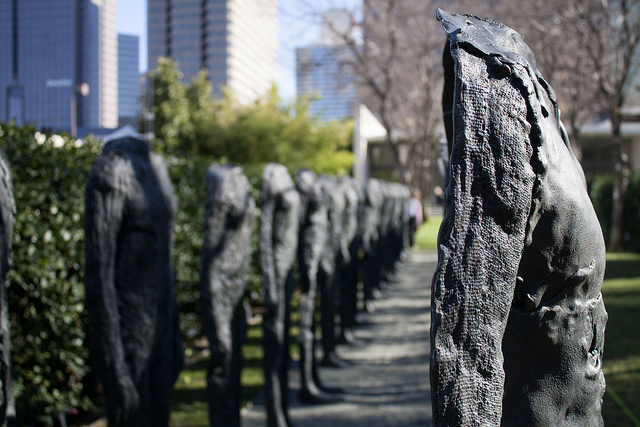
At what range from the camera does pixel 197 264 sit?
24.0 feet

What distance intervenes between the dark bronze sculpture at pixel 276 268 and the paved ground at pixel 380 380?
71 centimetres

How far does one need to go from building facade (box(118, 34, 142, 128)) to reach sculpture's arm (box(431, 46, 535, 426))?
52.0 ft

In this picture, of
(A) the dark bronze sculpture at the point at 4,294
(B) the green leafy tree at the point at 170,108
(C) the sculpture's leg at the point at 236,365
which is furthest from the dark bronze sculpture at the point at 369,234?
(B) the green leafy tree at the point at 170,108

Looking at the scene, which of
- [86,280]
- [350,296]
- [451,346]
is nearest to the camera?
[451,346]

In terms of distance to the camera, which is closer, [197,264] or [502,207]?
[502,207]

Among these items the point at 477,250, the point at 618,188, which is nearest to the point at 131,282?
the point at 477,250

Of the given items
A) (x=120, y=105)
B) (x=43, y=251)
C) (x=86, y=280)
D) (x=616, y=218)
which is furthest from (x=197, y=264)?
(x=616, y=218)

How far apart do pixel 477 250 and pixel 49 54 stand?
11.9 m

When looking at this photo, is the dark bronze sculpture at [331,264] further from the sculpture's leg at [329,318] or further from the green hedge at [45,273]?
the green hedge at [45,273]

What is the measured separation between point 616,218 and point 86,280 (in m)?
15.4

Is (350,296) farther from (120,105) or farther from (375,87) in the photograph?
(375,87)

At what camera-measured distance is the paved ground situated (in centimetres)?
518

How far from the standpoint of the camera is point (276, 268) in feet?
14.2

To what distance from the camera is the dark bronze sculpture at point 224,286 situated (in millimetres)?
3576
